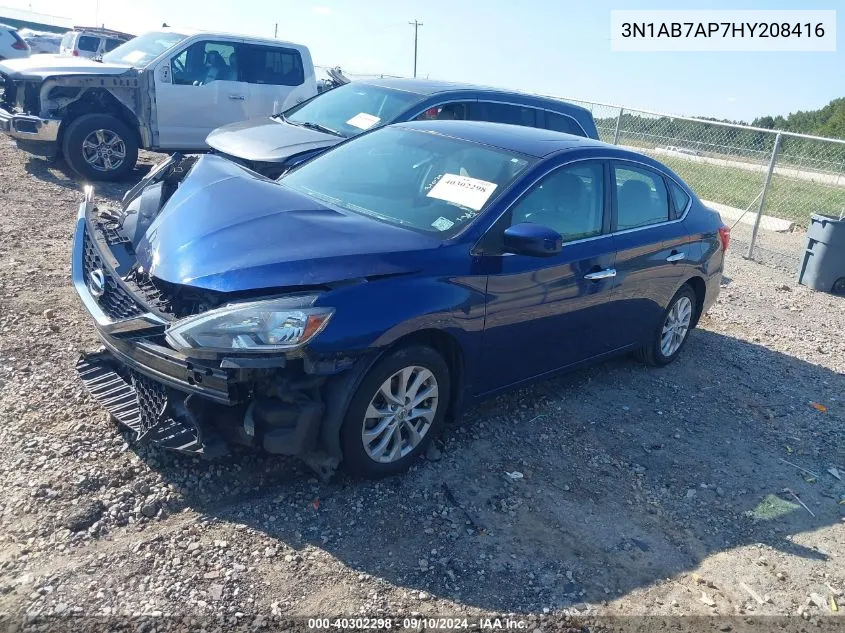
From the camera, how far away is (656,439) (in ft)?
15.3

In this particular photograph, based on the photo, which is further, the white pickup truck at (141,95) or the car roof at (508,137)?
the white pickup truck at (141,95)

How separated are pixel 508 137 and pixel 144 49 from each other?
304 inches

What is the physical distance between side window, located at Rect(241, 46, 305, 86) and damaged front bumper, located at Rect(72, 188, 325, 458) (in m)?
8.08

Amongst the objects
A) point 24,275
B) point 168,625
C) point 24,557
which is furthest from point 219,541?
point 24,275

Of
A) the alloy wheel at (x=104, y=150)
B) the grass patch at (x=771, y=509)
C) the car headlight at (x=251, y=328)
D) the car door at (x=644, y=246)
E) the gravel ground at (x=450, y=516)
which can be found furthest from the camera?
the alloy wheel at (x=104, y=150)

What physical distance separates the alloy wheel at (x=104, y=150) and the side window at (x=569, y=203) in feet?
23.7

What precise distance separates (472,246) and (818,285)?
724 centimetres

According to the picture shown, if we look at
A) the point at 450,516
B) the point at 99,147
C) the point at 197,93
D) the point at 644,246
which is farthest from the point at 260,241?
the point at 197,93

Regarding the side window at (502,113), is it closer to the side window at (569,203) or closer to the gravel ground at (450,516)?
the side window at (569,203)

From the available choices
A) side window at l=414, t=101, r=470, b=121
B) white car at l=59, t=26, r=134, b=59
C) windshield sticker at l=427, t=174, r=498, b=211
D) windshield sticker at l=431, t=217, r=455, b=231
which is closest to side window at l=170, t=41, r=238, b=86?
side window at l=414, t=101, r=470, b=121

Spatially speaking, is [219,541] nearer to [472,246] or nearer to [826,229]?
[472,246]

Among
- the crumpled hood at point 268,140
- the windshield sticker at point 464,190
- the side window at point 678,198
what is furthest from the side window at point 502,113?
the windshield sticker at point 464,190

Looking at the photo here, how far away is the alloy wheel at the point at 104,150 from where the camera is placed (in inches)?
369

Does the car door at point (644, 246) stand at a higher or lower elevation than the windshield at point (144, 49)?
lower
